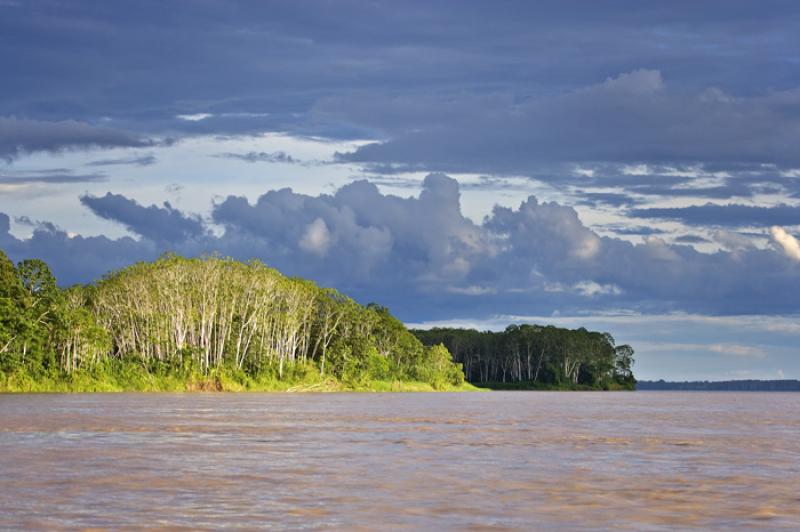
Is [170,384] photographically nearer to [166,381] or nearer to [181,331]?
[166,381]

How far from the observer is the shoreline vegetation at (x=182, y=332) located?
318ft

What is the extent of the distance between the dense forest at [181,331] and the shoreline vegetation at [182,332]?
136mm

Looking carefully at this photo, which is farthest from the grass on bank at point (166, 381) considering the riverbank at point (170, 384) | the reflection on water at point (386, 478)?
the reflection on water at point (386, 478)

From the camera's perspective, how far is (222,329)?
4727 inches

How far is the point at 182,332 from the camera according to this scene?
393ft

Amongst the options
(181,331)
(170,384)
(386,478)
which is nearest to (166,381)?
(170,384)

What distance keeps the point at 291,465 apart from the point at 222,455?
331cm

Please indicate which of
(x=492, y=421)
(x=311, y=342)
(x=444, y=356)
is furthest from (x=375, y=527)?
(x=444, y=356)

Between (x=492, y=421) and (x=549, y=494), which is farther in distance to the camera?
(x=492, y=421)

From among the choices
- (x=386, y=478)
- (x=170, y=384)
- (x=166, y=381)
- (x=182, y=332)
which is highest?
A: (x=182, y=332)

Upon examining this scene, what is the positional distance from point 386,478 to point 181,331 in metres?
97.5

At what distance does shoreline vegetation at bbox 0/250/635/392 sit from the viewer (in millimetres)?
97000

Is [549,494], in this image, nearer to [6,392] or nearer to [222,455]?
[222,455]

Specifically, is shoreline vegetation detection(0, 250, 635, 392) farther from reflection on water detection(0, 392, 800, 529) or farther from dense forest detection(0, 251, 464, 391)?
reflection on water detection(0, 392, 800, 529)
